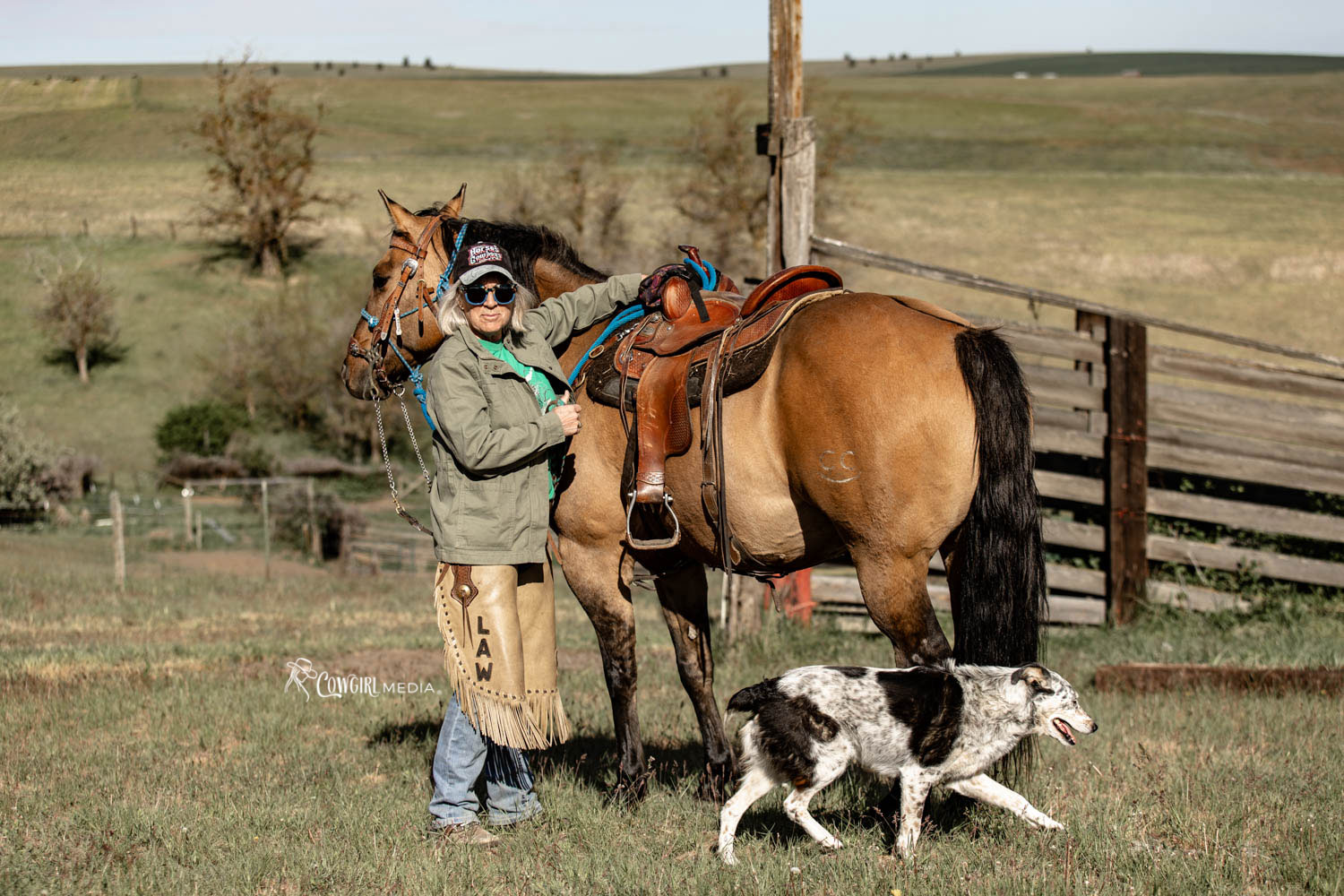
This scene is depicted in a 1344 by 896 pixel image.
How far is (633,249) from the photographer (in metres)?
40.5

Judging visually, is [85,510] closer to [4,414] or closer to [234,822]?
[4,414]

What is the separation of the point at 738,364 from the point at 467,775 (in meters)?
2.04

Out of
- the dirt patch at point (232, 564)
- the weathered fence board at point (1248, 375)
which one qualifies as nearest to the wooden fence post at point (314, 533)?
the dirt patch at point (232, 564)

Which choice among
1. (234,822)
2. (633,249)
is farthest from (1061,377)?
(633,249)

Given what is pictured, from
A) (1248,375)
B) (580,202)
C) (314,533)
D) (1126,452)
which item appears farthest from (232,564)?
(580,202)

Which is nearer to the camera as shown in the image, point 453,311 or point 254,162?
point 453,311

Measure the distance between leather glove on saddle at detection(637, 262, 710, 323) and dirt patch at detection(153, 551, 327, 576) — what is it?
52.1ft

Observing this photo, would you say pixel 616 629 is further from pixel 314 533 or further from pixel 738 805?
pixel 314 533

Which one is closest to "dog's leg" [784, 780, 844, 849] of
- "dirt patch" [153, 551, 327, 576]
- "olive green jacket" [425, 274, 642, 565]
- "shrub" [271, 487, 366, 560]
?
"olive green jacket" [425, 274, 642, 565]

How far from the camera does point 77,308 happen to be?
29141mm

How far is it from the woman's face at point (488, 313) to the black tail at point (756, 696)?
1.73 m

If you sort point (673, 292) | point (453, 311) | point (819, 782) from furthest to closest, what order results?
point (673, 292), point (453, 311), point (819, 782)

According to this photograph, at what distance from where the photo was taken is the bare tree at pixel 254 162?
36594 mm

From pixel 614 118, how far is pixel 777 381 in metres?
76.3
